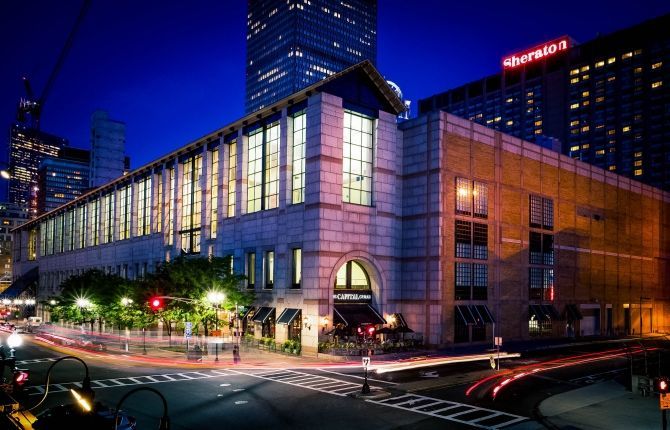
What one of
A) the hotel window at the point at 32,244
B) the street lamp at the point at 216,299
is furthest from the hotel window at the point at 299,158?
the hotel window at the point at 32,244

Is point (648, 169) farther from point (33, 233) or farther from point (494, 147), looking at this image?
point (33, 233)

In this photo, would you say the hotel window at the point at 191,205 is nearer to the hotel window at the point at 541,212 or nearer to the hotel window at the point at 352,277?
the hotel window at the point at 352,277

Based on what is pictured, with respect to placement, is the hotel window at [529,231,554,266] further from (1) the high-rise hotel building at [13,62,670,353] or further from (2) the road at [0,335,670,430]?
(2) the road at [0,335,670,430]

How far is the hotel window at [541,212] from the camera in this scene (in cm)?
6788

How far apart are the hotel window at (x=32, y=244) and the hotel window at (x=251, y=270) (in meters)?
113

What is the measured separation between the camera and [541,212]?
6906 centimetres

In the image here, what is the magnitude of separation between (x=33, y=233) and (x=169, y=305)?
389 feet

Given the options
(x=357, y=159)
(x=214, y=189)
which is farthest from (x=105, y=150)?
(x=357, y=159)

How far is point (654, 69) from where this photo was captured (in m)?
158

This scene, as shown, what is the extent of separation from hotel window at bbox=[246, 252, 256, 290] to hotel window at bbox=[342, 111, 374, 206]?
45.7ft

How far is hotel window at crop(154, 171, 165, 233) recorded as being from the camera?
85300 millimetres

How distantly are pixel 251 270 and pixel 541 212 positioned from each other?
36.0 metres

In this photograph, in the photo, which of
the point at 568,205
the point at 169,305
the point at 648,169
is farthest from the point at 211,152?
the point at 648,169

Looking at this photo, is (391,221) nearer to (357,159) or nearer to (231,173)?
(357,159)
